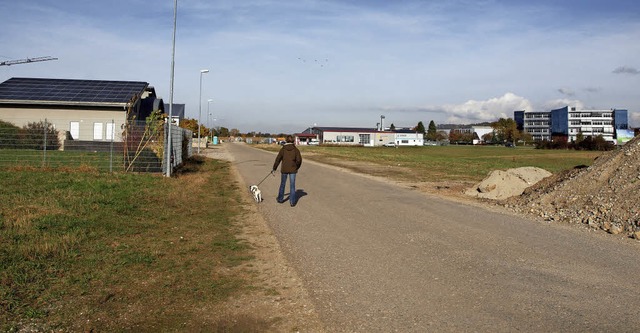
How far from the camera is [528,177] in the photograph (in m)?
15.8

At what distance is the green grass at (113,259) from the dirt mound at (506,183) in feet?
26.1

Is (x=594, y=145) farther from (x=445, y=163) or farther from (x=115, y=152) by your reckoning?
(x=115, y=152)

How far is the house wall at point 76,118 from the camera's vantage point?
34.7 metres

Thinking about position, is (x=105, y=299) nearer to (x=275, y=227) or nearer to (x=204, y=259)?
(x=204, y=259)

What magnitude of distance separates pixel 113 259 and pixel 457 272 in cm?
455

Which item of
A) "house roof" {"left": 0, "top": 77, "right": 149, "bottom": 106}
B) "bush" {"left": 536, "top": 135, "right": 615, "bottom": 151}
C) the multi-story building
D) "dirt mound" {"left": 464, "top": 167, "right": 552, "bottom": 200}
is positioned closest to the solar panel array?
"house roof" {"left": 0, "top": 77, "right": 149, "bottom": 106}

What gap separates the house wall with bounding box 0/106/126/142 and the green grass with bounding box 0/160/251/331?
77.6 ft

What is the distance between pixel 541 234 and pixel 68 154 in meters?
19.7

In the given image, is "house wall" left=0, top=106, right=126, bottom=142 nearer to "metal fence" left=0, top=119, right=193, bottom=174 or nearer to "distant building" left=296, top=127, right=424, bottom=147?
"metal fence" left=0, top=119, right=193, bottom=174

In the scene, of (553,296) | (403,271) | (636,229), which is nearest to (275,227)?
(403,271)

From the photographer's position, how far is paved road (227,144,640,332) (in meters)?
4.57

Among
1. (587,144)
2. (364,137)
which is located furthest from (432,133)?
(587,144)

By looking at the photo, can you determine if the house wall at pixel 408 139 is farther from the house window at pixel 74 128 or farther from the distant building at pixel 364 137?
the house window at pixel 74 128

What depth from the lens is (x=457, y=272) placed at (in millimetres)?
6203
